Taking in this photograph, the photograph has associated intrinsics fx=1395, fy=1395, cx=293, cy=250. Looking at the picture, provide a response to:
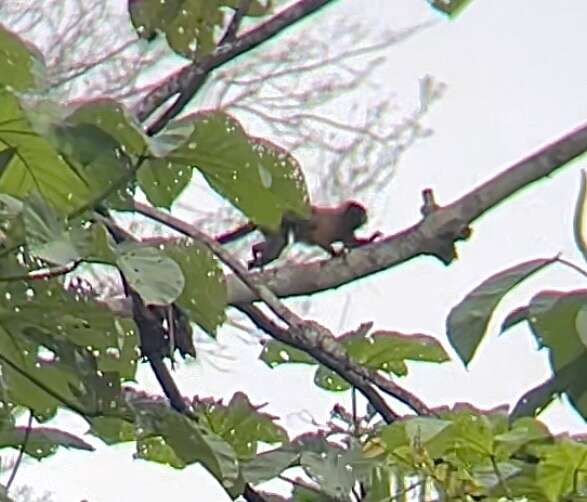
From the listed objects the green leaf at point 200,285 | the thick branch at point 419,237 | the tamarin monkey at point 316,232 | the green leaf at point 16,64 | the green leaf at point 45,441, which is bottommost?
the tamarin monkey at point 316,232

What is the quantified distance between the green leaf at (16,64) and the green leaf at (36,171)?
Result: 2 centimetres

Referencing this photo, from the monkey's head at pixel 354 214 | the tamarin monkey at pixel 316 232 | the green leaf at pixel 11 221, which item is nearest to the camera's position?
the green leaf at pixel 11 221

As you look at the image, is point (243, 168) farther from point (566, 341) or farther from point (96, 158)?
point (566, 341)

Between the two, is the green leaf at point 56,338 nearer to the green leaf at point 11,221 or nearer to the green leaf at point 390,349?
the green leaf at point 11,221

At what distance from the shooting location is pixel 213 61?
893 mm

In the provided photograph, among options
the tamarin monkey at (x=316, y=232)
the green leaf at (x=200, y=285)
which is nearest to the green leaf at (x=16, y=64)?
the green leaf at (x=200, y=285)

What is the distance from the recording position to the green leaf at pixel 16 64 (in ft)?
2.03

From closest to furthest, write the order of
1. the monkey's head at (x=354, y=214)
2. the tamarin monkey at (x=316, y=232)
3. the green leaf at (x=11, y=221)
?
the green leaf at (x=11, y=221) → the tamarin monkey at (x=316, y=232) → the monkey's head at (x=354, y=214)

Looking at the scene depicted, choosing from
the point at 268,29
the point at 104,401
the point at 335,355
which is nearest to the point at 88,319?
the point at 104,401

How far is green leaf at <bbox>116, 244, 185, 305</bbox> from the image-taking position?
56cm

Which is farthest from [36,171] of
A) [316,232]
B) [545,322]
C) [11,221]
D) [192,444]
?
[316,232]

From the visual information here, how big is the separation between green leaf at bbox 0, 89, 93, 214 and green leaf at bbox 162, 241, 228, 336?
0.21 feet

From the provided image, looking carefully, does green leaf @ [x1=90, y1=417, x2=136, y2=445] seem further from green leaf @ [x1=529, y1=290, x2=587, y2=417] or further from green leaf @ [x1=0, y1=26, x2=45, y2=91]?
green leaf @ [x1=529, y1=290, x2=587, y2=417]

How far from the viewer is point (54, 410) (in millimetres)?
748
